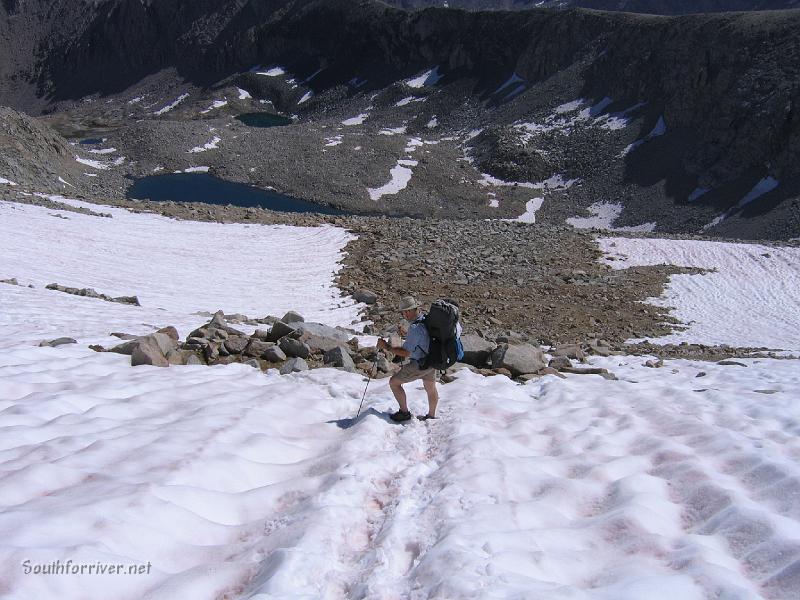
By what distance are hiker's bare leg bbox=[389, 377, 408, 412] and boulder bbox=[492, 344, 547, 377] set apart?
333 cm

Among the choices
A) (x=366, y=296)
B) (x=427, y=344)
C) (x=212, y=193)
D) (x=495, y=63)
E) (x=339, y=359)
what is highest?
(x=495, y=63)

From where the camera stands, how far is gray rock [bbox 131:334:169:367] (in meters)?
9.14

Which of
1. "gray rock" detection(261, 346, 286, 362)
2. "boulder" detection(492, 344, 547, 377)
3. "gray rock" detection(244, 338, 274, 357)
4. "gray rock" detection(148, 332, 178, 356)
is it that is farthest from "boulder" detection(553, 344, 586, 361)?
"gray rock" detection(148, 332, 178, 356)

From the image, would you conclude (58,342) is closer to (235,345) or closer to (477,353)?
(235,345)

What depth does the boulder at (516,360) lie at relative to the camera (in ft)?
35.1

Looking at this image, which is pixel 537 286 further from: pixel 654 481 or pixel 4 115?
pixel 4 115

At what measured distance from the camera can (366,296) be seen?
18.9 metres

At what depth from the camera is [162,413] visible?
7.40 meters

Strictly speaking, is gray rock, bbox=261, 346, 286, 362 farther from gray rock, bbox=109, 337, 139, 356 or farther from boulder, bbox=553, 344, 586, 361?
boulder, bbox=553, 344, 586, 361

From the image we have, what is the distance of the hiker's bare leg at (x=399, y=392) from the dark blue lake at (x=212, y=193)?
187ft

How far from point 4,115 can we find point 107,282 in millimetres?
50186

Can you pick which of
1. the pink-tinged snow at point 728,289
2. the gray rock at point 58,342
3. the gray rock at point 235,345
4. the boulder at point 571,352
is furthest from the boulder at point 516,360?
the gray rock at point 58,342

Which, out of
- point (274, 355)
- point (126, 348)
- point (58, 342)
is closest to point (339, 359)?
point (274, 355)

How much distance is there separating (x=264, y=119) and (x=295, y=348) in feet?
395
